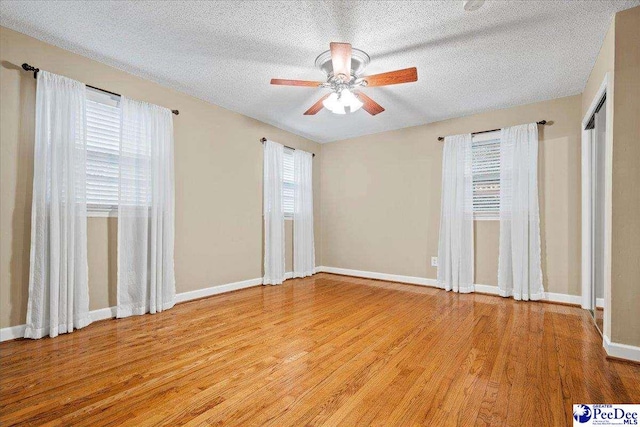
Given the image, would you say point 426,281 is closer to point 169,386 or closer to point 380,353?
point 380,353

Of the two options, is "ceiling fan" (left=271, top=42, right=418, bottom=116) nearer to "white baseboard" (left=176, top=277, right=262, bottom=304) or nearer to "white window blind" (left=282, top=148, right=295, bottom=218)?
"white window blind" (left=282, top=148, right=295, bottom=218)

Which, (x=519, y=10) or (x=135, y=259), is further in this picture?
(x=135, y=259)

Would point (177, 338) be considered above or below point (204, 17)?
below

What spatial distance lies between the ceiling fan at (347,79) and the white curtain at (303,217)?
2307 millimetres

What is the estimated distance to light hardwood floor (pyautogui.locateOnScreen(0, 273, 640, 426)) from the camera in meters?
1.64

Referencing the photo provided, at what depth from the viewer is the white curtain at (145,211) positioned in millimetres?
3250

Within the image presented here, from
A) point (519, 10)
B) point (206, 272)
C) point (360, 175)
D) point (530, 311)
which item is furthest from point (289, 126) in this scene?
point (530, 311)

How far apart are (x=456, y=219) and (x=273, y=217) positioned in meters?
2.82

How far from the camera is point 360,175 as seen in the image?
5770mm

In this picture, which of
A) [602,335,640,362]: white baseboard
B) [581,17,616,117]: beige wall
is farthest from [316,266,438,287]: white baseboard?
[581,17,616,117]: beige wall

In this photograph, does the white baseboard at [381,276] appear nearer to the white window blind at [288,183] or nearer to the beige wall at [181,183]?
the beige wall at [181,183]

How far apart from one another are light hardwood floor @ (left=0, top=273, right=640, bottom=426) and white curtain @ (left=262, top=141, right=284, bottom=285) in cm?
151

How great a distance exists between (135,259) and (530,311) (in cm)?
449

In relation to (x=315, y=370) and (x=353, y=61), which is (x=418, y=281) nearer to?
(x=315, y=370)
